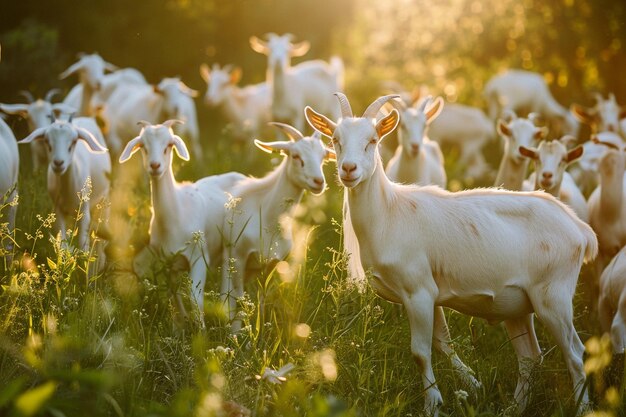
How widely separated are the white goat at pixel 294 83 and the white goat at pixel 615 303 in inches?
326

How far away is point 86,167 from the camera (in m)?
8.09

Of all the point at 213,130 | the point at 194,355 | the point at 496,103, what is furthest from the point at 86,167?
the point at 496,103

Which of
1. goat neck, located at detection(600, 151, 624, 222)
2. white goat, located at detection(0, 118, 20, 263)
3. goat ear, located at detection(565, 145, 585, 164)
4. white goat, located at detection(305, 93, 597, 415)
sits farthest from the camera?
goat neck, located at detection(600, 151, 624, 222)

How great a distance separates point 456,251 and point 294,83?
9.67 m

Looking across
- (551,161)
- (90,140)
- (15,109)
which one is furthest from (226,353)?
(15,109)

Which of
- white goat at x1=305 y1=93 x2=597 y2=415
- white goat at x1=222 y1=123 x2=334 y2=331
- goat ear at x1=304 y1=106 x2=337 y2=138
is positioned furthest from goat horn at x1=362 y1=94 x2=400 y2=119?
white goat at x1=222 y1=123 x2=334 y2=331

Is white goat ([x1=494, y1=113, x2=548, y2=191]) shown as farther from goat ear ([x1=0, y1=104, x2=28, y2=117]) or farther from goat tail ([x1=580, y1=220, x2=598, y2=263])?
goat ear ([x1=0, y1=104, x2=28, y2=117])

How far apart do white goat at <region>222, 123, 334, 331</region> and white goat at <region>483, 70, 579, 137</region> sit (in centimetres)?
1064

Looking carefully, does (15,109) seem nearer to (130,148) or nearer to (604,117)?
(130,148)

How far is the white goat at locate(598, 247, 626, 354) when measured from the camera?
6125 millimetres

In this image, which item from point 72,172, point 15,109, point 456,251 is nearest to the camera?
point 456,251

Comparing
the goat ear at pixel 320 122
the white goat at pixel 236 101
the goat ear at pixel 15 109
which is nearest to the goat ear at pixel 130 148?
the goat ear at pixel 320 122

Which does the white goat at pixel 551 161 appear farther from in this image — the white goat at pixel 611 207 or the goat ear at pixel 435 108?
the goat ear at pixel 435 108

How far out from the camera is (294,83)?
14.9 meters
